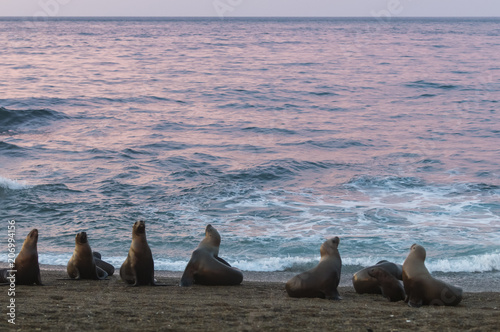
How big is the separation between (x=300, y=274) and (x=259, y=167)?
422 inches

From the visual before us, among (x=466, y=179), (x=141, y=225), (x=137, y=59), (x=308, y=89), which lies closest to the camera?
(x=141, y=225)

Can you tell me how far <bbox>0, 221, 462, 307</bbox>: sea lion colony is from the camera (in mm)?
7305

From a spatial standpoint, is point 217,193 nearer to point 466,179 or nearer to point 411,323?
point 466,179

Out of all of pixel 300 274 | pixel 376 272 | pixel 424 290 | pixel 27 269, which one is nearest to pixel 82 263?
pixel 27 269

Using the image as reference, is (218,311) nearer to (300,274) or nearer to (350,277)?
(300,274)

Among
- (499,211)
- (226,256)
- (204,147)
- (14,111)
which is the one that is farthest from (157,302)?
(14,111)

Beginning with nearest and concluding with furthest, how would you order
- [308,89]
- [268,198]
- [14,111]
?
1. [268,198]
2. [14,111]
3. [308,89]

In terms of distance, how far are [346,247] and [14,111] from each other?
20311 mm

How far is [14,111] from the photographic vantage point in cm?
2739

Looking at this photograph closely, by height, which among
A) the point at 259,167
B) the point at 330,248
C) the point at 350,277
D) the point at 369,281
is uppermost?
the point at 259,167

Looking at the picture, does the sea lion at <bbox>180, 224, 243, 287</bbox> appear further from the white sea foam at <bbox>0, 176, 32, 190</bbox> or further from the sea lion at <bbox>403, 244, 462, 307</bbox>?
the white sea foam at <bbox>0, 176, 32, 190</bbox>

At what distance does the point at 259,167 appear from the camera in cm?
1838

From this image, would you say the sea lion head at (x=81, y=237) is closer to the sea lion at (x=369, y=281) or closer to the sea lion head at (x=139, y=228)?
the sea lion head at (x=139, y=228)

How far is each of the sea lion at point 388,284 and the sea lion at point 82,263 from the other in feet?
12.6
